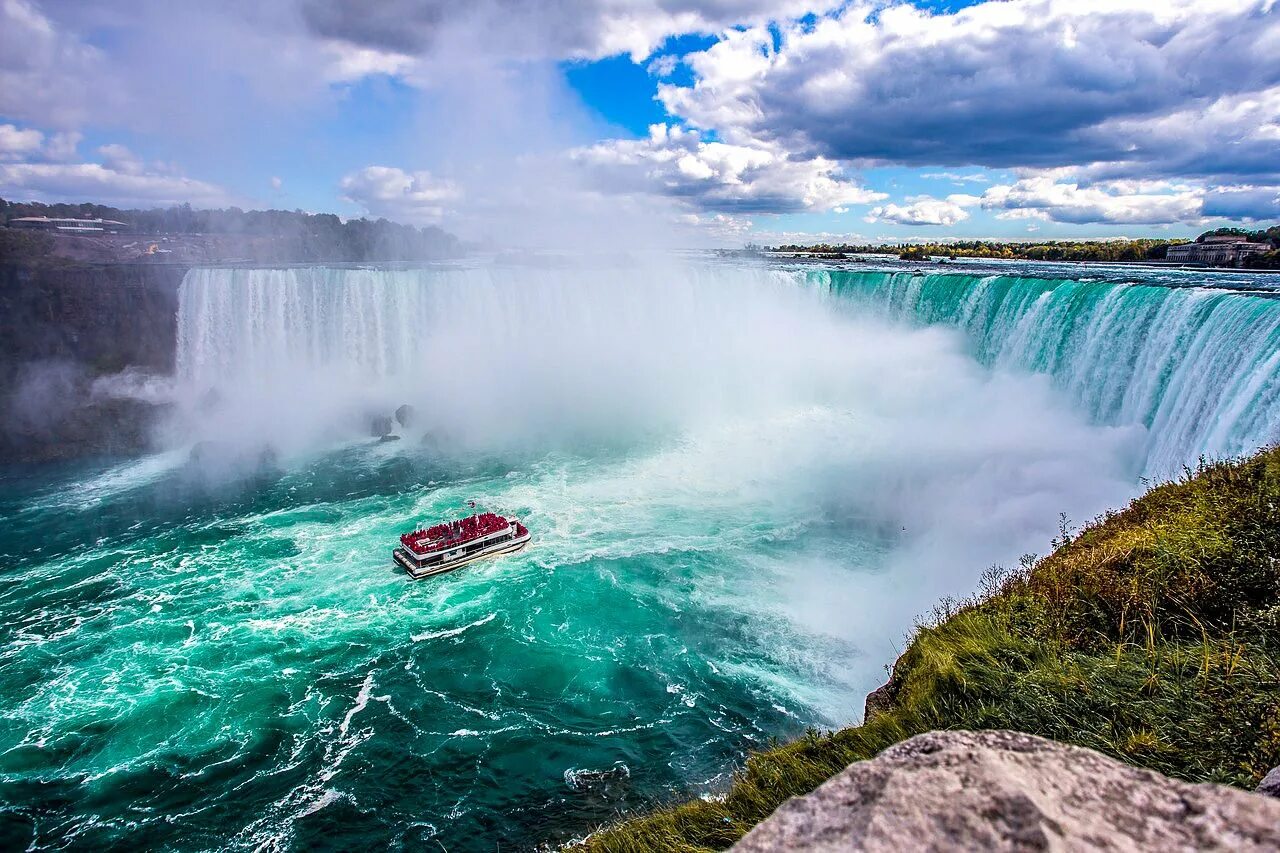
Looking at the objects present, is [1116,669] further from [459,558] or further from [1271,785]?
[459,558]

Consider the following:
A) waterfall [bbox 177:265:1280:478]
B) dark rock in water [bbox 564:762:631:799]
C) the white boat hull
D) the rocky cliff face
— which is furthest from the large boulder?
the rocky cliff face

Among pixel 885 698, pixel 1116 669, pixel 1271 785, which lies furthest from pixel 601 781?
pixel 1271 785

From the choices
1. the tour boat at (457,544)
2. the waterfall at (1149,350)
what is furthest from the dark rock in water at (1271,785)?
the tour boat at (457,544)

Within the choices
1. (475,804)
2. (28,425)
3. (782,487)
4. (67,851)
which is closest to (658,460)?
(782,487)

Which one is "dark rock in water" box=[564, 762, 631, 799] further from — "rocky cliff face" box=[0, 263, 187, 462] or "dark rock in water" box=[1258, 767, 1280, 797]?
"rocky cliff face" box=[0, 263, 187, 462]

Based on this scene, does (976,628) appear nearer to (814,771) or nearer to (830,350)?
(814,771)

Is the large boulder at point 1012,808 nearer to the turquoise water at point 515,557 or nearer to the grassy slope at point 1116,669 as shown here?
the grassy slope at point 1116,669

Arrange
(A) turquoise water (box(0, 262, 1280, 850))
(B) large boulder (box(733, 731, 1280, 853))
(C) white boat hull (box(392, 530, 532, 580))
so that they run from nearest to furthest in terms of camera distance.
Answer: (B) large boulder (box(733, 731, 1280, 853)) → (A) turquoise water (box(0, 262, 1280, 850)) → (C) white boat hull (box(392, 530, 532, 580))
